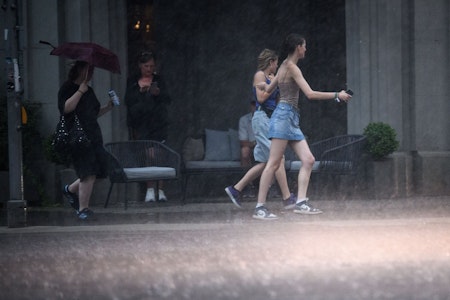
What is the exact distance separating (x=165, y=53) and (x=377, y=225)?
6.11m

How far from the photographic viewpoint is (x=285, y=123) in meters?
10.5

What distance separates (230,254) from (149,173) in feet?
14.9

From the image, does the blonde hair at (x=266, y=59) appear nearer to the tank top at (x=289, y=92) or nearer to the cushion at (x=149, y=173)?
the tank top at (x=289, y=92)

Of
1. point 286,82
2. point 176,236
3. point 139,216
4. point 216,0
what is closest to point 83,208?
point 139,216

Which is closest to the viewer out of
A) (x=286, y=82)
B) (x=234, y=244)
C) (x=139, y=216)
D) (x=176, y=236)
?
(x=234, y=244)

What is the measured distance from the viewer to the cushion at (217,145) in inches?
545

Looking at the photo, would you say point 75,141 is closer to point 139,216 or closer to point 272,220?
point 139,216

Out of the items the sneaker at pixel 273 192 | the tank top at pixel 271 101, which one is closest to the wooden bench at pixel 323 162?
the sneaker at pixel 273 192

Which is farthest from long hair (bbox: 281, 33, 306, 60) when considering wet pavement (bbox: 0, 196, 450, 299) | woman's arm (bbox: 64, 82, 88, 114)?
woman's arm (bbox: 64, 82, 88, 114)

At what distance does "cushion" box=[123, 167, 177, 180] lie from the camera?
12.0m

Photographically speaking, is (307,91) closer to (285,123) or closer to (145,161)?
(285,123)

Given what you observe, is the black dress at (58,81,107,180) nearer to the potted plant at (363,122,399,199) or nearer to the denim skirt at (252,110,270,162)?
the denim skirt at (252,110,270,162)

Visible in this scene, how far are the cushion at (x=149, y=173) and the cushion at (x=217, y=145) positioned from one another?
167 cm

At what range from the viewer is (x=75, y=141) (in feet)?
34.9
